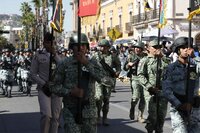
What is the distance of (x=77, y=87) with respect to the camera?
5.78 metres

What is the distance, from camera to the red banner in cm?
603

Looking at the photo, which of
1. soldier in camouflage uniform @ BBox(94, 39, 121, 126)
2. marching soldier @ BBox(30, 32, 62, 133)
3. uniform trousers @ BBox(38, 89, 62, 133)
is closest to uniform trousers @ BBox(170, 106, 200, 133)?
marching soldier @ BBox(30, 32, 62, 133)

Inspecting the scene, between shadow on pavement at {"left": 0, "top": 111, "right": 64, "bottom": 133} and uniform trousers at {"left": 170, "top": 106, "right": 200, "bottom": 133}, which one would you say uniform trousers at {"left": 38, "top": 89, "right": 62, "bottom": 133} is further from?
uniform trousers at {"left": 170, "top": 106, "right": 200, "bottom": 133}

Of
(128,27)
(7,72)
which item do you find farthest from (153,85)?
(128,27)

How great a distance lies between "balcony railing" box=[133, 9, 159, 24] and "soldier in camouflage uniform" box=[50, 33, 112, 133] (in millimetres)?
38792

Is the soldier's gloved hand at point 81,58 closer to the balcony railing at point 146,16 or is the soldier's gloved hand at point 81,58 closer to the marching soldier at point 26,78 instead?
the marching soldier at point 26,78

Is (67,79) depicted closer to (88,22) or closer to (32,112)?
(88,22)

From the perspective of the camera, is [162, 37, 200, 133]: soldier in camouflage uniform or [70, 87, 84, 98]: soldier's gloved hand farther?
[162, 37, 200, 133]: soldier in camouflage uniform

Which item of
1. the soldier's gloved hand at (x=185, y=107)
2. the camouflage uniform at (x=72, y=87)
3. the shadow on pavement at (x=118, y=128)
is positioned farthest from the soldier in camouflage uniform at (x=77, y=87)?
the shadow on pavement at (x=118, y=128)

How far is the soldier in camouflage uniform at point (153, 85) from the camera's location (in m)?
8.73

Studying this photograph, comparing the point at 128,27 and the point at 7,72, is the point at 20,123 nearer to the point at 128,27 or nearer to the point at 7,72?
the point at 7,72

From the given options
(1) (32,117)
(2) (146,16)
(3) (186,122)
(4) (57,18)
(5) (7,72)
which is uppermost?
(2) (146,16)

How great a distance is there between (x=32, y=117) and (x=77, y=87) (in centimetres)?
666

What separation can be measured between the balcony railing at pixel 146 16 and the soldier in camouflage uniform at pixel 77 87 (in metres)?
38.8
